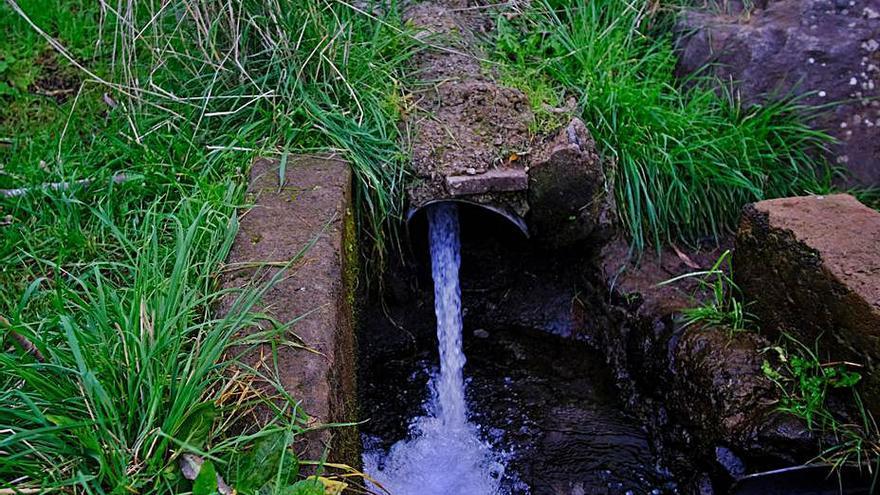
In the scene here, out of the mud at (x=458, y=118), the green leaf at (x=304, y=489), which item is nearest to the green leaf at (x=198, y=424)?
the green leaf at (x=304, y=489)

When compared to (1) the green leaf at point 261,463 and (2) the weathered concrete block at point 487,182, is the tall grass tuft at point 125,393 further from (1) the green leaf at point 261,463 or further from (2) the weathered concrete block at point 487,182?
(2) the weathered concrete block at point 487,182

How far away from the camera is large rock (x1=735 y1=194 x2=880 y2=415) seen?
2.08 metres

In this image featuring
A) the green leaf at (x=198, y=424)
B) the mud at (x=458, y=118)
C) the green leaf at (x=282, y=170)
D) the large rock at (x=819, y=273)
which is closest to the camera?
the green leaf at (x=198, y=424)

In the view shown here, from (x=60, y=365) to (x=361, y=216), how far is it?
1.31 m

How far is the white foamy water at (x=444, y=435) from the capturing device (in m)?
2.63

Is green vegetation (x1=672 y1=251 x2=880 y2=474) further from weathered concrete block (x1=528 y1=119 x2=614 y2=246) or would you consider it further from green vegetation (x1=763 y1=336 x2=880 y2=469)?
weathered concrete block (x1=528 y1=119 x2=614 y2=246)

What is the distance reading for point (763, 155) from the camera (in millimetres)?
3086

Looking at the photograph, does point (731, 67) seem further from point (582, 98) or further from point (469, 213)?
point (469, 213)

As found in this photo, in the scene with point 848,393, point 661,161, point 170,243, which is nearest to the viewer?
point 848,393

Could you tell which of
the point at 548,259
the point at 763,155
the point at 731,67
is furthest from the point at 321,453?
the point at 731,67

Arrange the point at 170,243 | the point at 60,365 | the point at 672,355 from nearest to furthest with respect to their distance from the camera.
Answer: the point at 60,365, the point at 170,243, the point at 672,355

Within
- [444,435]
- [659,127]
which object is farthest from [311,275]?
[659,127]

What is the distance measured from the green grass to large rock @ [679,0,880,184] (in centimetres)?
8

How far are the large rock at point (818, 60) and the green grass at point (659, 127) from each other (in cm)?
8
